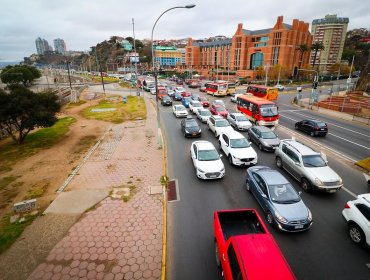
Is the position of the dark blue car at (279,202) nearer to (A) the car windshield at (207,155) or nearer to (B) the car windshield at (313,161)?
(B) the car windshield at (313,161)

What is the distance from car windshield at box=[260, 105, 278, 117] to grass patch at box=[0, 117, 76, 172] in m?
20.8

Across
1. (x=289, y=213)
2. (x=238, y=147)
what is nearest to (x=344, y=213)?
(x=289, y=213)

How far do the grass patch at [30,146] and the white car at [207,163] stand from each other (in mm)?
13110

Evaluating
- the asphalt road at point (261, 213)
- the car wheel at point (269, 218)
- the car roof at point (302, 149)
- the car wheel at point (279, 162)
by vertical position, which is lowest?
the asphalt road at point (261, 213)

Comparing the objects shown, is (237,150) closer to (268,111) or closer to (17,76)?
(268,111)

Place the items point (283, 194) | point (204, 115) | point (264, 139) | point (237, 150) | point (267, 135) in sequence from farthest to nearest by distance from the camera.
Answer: point (204, 115)
point (267, 135)
point (264, 139)
point (237, 150)
point (283, 194)

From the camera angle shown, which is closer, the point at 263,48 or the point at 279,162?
the point at 279,162

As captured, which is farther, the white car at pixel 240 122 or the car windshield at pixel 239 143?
the white car at pixel 240 122

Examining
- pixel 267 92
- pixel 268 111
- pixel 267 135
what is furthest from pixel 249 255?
pixel 267 92

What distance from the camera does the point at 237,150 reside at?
48.2 feet

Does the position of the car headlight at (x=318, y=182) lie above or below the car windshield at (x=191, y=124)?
below

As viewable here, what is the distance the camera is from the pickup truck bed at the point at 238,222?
7.64 metres

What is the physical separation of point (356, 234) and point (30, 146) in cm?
2375

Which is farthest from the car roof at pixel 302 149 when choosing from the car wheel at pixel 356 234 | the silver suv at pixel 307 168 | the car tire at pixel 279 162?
the car wheel at pixel 356 234
